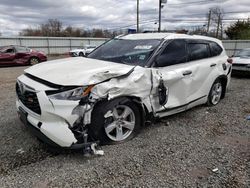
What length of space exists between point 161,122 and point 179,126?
34 centimetres

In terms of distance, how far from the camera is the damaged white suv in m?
2.67

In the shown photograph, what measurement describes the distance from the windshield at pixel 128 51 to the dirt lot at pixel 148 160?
48.3 inches

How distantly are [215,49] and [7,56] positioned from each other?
13374 mm

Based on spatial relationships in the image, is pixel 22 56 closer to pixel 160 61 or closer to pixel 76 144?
pixel 160 61

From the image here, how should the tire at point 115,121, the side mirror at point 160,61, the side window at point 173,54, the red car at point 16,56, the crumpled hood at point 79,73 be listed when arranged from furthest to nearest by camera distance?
1. the red car at point 16,56
2. the side window at point 173,54
3. the side mirror at point 160,61
4. the tire at point 115,121
5. the crumpled hood at point 79,73

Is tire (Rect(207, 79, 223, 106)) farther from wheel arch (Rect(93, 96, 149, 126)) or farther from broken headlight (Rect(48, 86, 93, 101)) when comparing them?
broken headlight (Rect(48, 86, 93, 101))

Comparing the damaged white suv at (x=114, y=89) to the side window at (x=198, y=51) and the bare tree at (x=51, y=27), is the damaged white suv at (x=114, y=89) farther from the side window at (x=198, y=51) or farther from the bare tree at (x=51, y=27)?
the bare tree at (x=51, y=27)

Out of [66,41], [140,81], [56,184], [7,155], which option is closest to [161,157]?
[140,81]

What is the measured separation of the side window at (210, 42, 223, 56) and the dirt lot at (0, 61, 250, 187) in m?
1.74

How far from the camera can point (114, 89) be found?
2.90 meters

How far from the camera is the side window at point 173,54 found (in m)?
3.66

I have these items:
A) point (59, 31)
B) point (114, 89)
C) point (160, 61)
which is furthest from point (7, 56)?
point (59, 31)

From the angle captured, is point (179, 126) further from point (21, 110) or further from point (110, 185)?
point (21, 110)

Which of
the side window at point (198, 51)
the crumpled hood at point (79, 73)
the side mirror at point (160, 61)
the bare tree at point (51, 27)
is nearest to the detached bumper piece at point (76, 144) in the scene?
the crumpled hood at point (79, 73)
